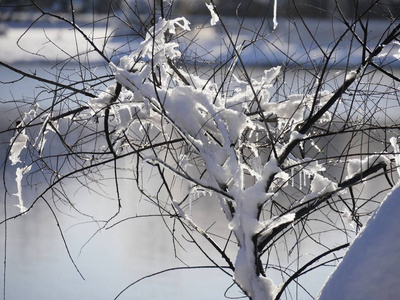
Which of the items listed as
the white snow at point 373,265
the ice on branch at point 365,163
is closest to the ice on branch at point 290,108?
the ice on branch at point 365,163

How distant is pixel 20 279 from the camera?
21.6 feet

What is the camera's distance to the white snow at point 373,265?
1323mm

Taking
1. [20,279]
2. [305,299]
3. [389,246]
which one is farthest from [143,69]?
[20,279]

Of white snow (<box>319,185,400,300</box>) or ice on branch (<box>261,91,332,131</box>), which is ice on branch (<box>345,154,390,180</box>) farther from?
white snow (<box>319,185,400,300</box>)

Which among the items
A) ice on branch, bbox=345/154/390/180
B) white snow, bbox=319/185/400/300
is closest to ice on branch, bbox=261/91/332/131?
ice on branch, bbox=345/154/390/180

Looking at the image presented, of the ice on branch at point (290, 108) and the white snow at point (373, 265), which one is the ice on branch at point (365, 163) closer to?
the ice on branch at point (290, 108)

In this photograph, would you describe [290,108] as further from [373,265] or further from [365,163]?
[373,265]

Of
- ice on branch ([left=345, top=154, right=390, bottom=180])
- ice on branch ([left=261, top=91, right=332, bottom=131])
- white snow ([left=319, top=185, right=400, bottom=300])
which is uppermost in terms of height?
ice on branch ([left=261, top=91, right=332, bottom=131])

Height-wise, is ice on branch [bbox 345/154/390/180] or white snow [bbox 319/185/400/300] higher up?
ice on branch [bbox 345/154/390/180]

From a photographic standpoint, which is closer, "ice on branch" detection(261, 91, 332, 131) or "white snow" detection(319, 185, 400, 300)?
"white snow" detection(319, 185, 400, 300)

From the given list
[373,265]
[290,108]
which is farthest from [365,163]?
[373,265]

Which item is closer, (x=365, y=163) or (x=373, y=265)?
(x=373, y=265)

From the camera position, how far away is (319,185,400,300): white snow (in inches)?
52.1

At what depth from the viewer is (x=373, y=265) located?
1338 millimetres
